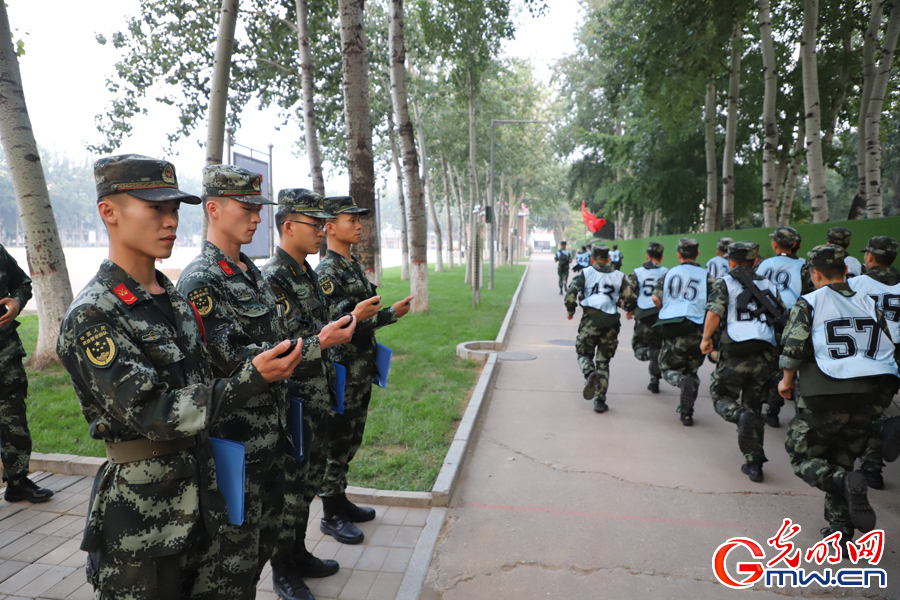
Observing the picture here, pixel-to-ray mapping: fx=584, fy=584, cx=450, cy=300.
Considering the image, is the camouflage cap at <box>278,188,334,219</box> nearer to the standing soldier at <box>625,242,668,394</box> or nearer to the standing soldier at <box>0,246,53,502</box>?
the standing soldier at <box>0,246,53,502</box>

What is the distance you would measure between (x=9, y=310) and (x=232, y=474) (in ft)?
10.6

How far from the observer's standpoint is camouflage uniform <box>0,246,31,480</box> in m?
4.42

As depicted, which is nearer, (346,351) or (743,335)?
(346,351)

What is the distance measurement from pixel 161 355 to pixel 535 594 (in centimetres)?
268

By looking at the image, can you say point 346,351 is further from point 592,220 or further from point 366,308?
point 592,220

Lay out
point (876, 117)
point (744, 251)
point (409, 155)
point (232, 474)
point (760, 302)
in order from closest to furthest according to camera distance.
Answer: point (232, 474) < point (760, 302) < point (744, 251) < point (876, 117) < point (409, 155)

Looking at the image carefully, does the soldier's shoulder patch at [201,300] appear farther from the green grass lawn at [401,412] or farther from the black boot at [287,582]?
the green grass lawn at [401,412]

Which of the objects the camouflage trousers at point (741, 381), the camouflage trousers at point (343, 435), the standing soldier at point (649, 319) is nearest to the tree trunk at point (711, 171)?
the standing soldier at point (649, 319)

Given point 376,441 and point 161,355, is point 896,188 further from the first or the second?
point 161,355

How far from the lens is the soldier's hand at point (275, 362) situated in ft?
6.68

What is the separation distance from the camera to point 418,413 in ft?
23.1

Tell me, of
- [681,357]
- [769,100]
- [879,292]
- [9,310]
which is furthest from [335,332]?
[769,100]

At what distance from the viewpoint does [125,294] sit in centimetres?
202

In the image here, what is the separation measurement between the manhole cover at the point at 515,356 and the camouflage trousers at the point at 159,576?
9.02 meters
